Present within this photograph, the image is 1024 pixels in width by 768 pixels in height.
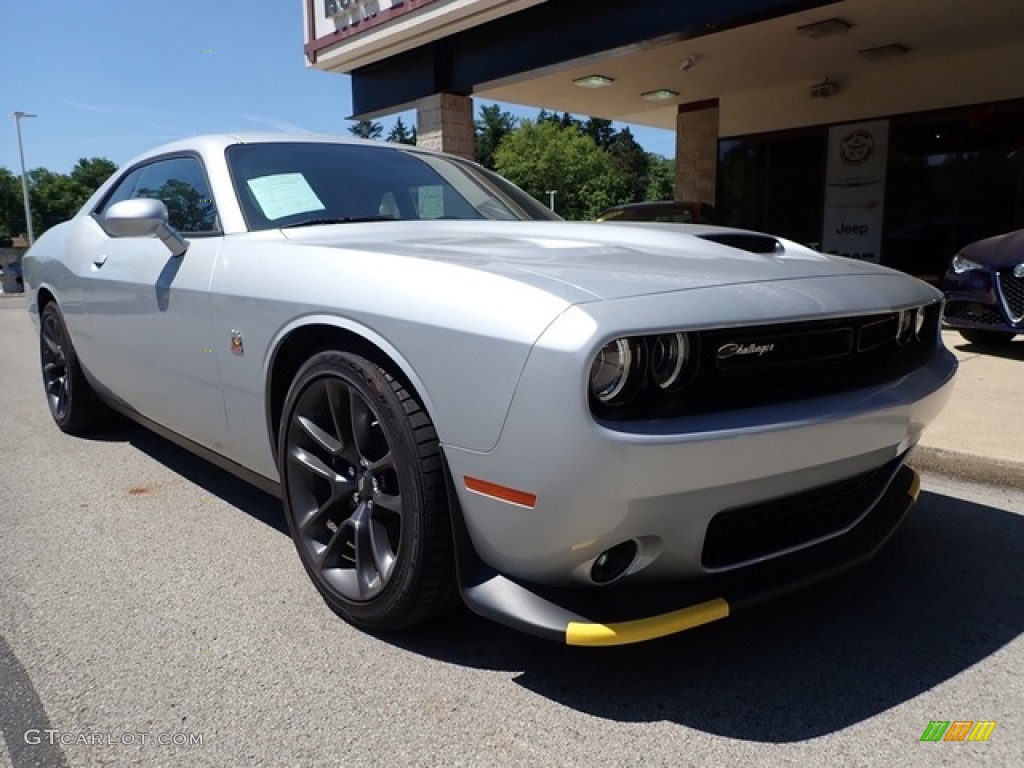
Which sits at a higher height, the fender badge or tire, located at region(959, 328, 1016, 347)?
the fender badge

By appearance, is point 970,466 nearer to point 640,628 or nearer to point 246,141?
point 640,628

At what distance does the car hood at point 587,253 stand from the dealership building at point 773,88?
17.9ft

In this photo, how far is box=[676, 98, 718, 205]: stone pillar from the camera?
1316cm

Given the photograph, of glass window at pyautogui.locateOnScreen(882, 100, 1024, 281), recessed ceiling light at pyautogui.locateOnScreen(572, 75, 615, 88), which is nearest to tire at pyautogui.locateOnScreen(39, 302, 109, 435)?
recessed ceiling light at pyautogui.locateOnScreen(572, 75, 615, 88)

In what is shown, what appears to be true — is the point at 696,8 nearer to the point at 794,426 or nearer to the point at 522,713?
the point at 794,426

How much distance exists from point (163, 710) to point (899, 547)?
94.0 inches

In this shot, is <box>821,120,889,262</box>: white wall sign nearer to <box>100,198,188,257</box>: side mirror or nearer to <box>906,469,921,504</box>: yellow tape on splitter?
<box>906,469,921,504</box>: yellow tape on splitter

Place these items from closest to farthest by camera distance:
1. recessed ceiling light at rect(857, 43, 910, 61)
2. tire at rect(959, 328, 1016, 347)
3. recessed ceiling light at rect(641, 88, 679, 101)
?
tire at rect(959, 328, 1016, 347) → recessed ceiling light at rect(857, 43, 910, 61) → recessed ceiling light at rect(641, 88, 679, 101)

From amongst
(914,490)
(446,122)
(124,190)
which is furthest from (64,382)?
(446,122)

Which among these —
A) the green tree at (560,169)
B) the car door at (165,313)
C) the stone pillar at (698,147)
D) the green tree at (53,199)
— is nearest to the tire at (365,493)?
the car door at (165,313)

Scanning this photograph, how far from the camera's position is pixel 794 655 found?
2.06 metres

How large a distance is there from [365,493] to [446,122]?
9045mm

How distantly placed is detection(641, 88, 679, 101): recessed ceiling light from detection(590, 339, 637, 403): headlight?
37.4 ft

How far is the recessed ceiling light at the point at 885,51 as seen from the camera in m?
9.85
